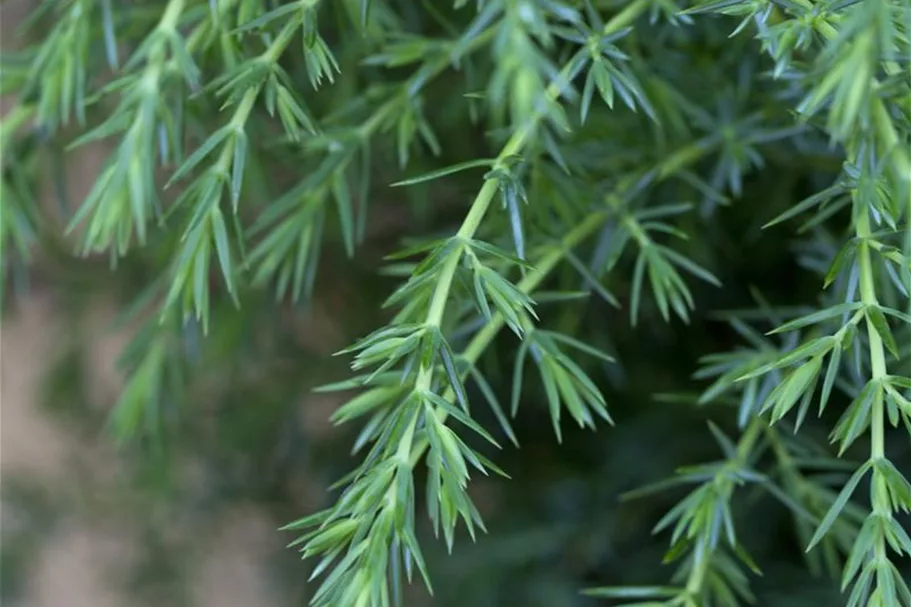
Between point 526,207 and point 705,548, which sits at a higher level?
point 526,207

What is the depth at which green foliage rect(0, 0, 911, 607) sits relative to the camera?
0.47 metres

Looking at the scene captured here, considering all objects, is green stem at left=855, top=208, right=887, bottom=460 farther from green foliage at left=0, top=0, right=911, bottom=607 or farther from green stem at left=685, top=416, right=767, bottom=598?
green stem at left=685, top=416, right=767, bottom=598

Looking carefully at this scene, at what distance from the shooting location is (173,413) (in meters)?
0.89

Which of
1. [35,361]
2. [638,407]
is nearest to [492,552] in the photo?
[638,407]

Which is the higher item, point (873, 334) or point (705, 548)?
point (873, 334)

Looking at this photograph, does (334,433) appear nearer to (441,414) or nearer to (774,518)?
(774,518)

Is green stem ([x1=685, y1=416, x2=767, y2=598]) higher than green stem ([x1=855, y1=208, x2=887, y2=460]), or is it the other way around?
green stem ([x1=855, y1=208, x2=887, y2=460])

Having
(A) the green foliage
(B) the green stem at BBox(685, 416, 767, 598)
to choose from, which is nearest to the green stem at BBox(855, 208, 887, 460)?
(A) the green foliage

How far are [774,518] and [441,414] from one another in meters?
0.53

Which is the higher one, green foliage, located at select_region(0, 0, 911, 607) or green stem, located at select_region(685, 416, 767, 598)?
green foliage, located at select_region(0, 0, 911, 607)

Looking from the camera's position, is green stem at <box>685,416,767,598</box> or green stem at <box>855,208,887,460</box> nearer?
green stem at <box>855,208,887,460</box>

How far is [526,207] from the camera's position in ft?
2.05

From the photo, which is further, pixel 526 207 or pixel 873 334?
pixel 526 207

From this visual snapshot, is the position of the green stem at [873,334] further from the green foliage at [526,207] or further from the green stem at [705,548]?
the green stem at [705,548]
